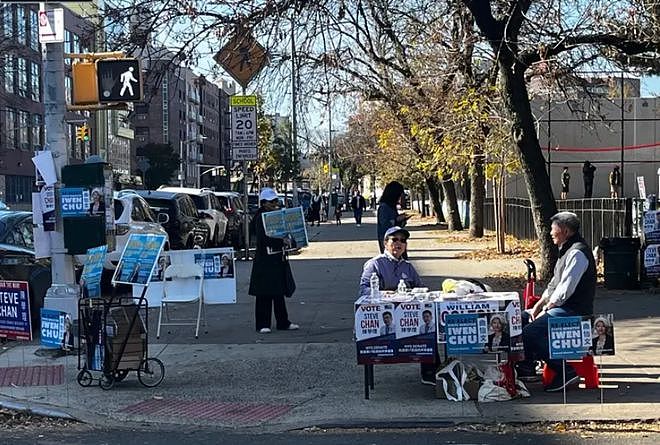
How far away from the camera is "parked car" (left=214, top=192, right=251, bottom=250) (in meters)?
29.8

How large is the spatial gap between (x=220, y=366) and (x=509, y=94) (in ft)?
27.6

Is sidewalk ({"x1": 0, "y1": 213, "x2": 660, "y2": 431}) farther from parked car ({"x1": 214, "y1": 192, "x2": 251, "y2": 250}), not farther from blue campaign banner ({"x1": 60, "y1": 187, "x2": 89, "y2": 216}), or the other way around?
parked car ({"x1": 214, "y1": 192, "x2": 251, "y2": 250})

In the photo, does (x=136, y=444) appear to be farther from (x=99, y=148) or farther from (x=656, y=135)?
(x=99, y=148)

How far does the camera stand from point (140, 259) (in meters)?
9.77

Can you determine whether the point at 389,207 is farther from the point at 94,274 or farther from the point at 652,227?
the point at 652,227

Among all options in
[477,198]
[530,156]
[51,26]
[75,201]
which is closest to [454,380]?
[75,201]

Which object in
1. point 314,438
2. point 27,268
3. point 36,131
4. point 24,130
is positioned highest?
point 36,131

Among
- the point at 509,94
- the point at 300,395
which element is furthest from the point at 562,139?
the point at 300,395

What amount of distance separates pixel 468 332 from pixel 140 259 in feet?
12.7

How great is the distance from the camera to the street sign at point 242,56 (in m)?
12.3

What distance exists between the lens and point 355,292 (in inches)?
639

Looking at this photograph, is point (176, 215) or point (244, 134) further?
point (176, 215)

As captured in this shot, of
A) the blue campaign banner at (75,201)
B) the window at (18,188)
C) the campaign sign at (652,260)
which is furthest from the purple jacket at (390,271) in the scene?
the window at (18,188)

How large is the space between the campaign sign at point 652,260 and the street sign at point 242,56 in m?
7.24
